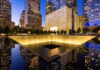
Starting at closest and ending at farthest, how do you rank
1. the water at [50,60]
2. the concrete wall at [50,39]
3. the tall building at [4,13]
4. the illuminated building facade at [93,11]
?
1. the water at [50,60]
2. the concrete wall at [50,39]
3. the illuminated building facade at [93,11]
4. the tall building at [4,13]

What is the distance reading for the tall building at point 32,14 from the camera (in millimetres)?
121750

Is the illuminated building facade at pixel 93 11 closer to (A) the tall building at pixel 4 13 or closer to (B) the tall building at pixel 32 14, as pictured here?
(B) the tall building at pixel 32 14

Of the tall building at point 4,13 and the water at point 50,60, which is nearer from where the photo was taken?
the water at point 50,60

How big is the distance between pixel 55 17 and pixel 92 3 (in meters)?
66.1

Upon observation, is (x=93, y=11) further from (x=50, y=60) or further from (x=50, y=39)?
(x=50, y=60)

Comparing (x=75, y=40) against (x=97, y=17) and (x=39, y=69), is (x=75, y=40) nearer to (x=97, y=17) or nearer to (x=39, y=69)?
(x=39, y=69)

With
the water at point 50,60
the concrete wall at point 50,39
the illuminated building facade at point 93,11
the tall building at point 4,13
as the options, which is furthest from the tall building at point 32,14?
the water at point 50,60

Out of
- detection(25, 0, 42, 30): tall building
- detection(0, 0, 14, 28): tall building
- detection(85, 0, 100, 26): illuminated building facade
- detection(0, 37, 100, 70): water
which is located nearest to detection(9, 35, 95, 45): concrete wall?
detection(0, 37, 100, 70): water

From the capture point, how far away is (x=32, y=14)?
128 meters

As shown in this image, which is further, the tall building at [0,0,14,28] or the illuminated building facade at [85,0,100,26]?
the tall building at [0,0,14,28]

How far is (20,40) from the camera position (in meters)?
20.4

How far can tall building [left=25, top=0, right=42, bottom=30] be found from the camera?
12175cm

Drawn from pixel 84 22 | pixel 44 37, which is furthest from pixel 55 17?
pixel 84 22

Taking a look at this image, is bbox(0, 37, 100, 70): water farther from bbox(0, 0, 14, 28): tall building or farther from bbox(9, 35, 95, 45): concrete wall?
bbox(0, 0, 14, 28): tall building
